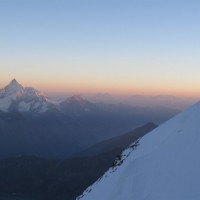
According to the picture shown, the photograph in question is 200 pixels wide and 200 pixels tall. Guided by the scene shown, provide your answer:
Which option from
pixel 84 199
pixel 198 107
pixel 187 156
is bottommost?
pixel 84 199

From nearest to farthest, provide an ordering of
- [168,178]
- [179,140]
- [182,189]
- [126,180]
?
1. [182,189]
2. [168,178]
3. [126,180]
4. [179,140]

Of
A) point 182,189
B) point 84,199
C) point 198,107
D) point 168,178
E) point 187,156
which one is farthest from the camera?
point 198,107

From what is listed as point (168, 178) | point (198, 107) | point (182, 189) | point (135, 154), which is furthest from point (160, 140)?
point (182, 189)

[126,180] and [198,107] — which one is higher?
[198,107]

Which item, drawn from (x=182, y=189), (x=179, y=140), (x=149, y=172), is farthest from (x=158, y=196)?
(x=179, y=140)

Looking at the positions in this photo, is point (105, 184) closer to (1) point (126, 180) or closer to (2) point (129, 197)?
(1) point (126, 180)

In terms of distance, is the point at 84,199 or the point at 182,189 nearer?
the point at 182,189
